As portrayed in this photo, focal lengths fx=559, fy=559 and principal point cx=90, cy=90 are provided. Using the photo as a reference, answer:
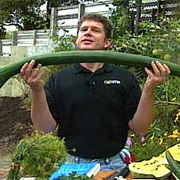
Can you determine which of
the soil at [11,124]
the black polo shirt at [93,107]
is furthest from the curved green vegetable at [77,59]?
the soil at [11,124]

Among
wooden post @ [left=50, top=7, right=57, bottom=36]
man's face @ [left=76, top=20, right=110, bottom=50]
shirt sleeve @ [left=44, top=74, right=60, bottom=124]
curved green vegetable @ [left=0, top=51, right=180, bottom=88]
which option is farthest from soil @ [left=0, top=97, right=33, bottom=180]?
curved green vegetable @ [left=0, top=51, right=180, bottom=88]

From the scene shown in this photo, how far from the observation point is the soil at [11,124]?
861 cm

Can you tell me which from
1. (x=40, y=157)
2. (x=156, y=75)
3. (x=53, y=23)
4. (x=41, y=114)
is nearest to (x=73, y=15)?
(x=53, y=23)

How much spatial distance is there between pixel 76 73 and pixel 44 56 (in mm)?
1546

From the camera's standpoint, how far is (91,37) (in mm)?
2623

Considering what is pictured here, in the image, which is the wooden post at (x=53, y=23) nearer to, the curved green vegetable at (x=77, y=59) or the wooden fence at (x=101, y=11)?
the wooden fence at (x=101, y=11)

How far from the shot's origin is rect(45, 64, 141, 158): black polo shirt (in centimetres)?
271

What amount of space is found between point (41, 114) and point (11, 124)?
7.35 meters

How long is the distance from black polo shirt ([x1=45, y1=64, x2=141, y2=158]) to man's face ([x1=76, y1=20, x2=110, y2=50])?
19 cm

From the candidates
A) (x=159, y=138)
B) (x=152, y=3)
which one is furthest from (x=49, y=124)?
(x=152, y=3)

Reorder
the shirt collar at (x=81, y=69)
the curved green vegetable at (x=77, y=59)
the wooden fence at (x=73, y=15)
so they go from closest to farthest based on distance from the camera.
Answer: the curved green vegetable at (x=77, y=59) → the shirt collar at (x=81, y=69) → the wooden fence at (x=73, y=15)

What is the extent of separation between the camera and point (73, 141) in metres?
2.72

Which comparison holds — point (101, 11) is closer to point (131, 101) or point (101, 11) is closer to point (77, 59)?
point (131, 101)

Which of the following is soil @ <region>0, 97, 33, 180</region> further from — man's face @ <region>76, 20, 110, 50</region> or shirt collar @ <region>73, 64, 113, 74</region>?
man's face @ <region>76, 20, 110, 50</region>
